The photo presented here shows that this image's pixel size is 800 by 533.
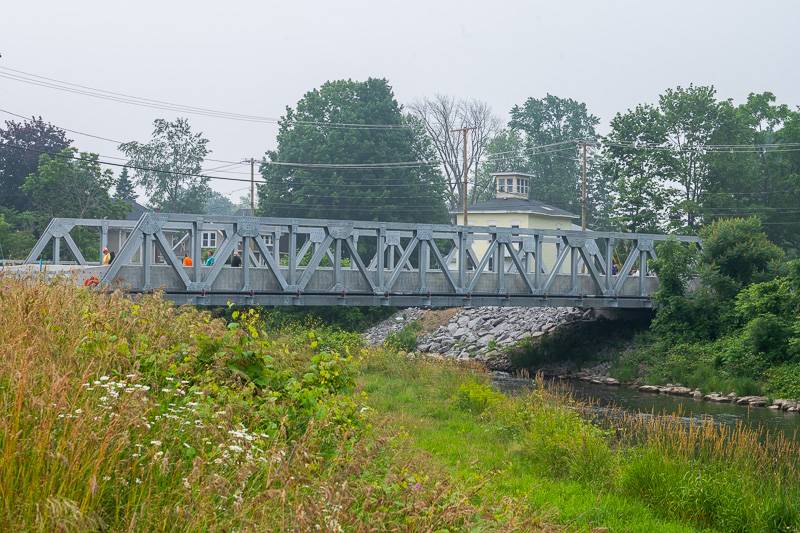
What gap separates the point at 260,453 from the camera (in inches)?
235

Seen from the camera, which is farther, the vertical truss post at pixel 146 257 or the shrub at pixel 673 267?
the shrub at pixel 673 267

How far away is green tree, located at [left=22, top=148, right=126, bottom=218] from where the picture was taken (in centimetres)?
5050

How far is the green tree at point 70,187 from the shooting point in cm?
5050

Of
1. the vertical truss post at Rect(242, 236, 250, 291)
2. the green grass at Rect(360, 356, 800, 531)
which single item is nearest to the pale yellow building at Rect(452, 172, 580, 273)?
the vertical truss post at Rect(242, 236, 250, 291)

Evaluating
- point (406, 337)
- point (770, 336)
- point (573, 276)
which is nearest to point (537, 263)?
point (573, 276)

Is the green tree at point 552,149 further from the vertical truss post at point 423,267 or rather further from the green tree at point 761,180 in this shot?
the vertical truss post at point 423,267

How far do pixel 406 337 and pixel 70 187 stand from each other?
20.1m

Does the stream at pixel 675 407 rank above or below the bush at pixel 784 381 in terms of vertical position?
below

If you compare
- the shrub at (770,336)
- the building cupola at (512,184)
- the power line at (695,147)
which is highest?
the power line at (695,147)

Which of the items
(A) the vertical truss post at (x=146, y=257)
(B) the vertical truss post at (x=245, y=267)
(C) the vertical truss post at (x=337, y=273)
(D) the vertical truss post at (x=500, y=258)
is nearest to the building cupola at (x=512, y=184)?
(D) the vertical truss post at (x=500, y=258)

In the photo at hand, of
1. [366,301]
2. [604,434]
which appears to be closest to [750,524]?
[604,434]

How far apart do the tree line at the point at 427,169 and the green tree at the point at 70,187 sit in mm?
70

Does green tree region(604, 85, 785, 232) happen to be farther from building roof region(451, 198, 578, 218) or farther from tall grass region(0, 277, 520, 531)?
tall grass region(0, 277, 520, 531)

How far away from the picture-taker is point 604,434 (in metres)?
15.1
